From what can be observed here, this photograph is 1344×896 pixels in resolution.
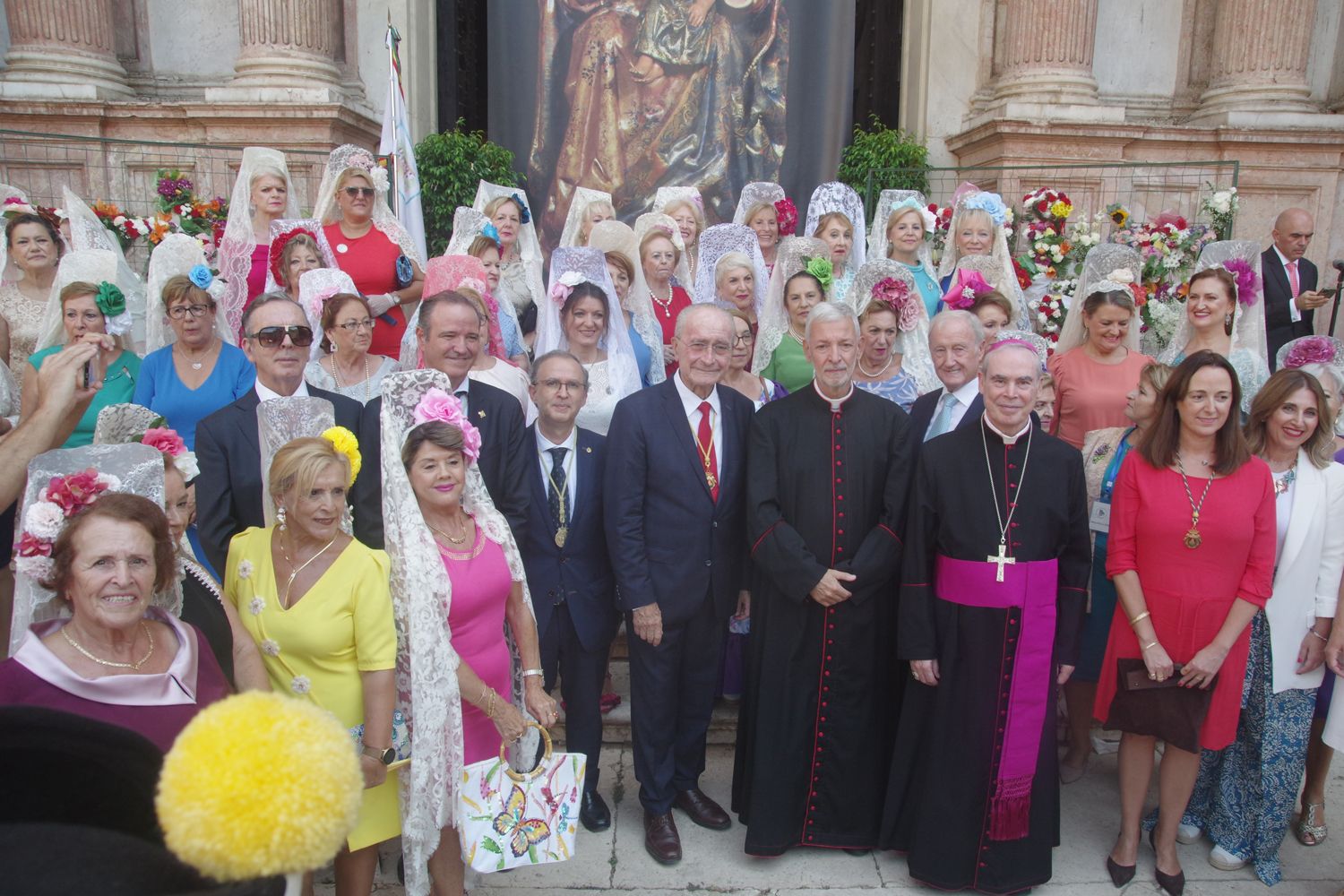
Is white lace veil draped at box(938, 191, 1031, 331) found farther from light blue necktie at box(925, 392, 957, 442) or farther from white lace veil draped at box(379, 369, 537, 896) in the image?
white lace veil draped at box(379, 369, 537, 896)

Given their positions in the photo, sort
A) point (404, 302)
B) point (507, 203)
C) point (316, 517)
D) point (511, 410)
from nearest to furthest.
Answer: point (316, 517) < point (511, 410) < point (404, 302) < point (507, 203)

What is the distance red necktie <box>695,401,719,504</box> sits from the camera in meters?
3.48

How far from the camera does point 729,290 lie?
16.4ft

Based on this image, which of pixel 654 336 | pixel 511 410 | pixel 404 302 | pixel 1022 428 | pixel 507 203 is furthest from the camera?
pixel 507 203

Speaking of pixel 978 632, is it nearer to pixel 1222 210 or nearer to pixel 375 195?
pixel 375 195

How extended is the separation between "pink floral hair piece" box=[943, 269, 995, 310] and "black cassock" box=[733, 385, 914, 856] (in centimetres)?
157

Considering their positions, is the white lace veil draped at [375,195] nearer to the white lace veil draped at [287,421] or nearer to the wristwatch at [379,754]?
the white lace veil draped at [287,421]

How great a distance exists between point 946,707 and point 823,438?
1.07 meters

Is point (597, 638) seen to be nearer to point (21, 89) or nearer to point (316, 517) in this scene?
point (316, 517)

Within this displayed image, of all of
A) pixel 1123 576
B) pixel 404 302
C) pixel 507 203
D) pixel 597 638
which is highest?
pixel 507 203

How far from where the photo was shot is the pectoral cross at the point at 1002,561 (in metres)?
3.12

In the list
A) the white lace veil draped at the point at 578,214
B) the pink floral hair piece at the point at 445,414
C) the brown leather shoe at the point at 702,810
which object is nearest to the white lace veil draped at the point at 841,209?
the white lace veil draped at the point at 578,214

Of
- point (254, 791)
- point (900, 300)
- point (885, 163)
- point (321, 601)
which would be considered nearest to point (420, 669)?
point (321, 601)

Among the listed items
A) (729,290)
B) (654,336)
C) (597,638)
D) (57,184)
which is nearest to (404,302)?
(654,336)
